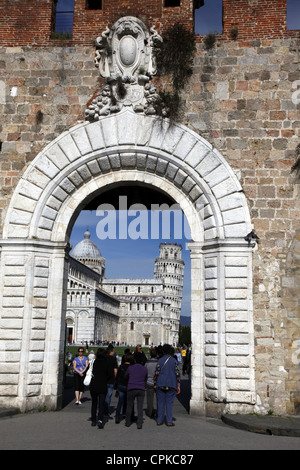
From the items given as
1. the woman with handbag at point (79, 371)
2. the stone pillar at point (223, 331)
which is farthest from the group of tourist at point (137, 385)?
the woman with handbag at point (79, 371)

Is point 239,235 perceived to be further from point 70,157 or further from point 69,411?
point 69,411

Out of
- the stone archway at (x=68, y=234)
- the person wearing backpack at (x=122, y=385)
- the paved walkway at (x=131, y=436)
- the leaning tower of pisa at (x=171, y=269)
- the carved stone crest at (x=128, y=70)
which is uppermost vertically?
the leaning tower of pisa at (x=171, y=269)

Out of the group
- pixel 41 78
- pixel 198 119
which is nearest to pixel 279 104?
pixel 198 119

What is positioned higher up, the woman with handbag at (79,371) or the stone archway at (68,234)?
the stone archway at (68,234)

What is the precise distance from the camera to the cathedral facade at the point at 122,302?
6894 cm

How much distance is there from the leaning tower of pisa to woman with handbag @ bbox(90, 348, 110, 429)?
93.6 metres

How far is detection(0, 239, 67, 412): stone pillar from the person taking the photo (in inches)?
342

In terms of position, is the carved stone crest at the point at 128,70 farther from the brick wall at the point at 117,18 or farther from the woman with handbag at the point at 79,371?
the woman with handbag at the point at 79,371

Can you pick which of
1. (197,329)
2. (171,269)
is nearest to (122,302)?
(171,269)

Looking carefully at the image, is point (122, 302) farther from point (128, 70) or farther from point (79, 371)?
point (128, 70)

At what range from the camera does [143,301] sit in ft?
299

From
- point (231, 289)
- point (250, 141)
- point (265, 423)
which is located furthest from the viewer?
point (250, 141)

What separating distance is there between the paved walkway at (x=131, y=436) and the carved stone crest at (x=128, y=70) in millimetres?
5913

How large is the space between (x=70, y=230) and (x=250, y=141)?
4176 millimetres
